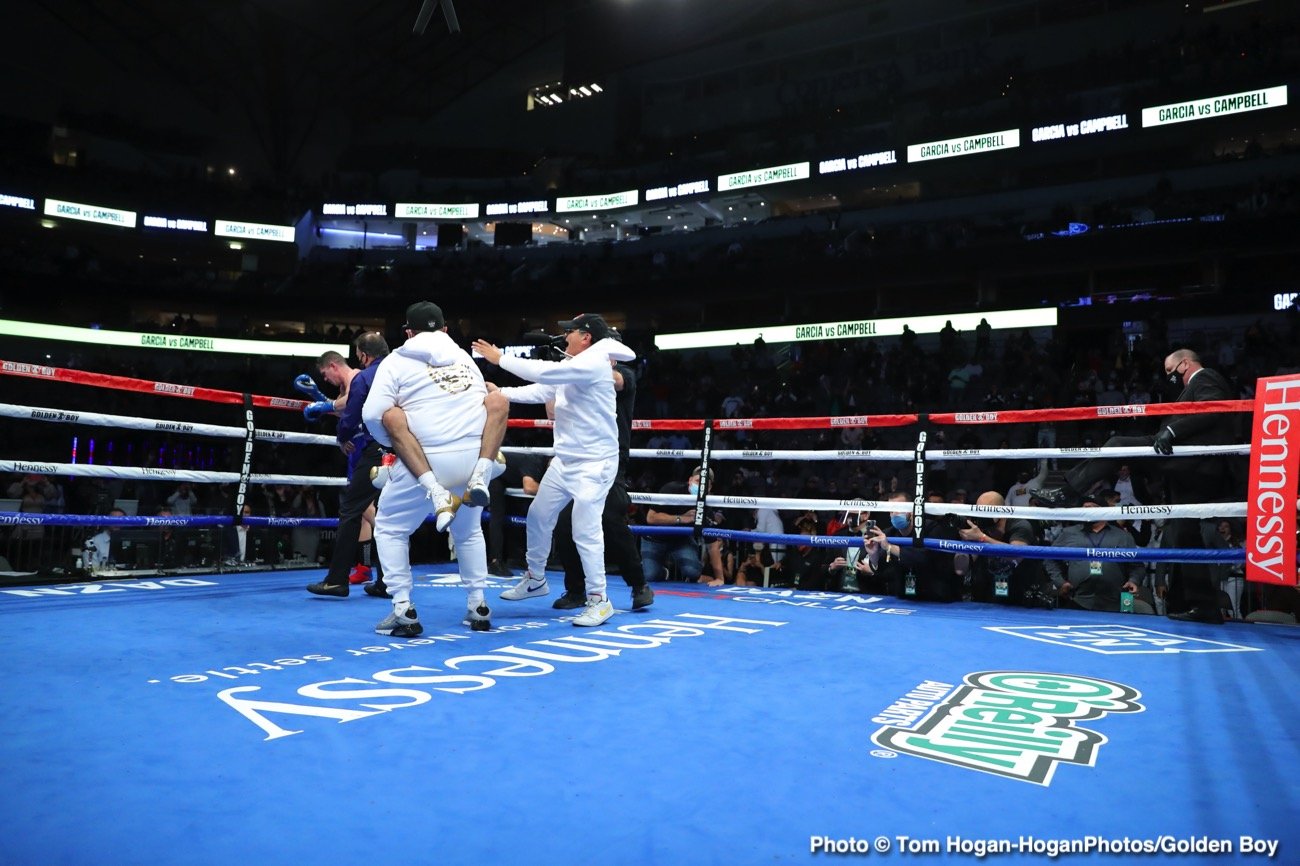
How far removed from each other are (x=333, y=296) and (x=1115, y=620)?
25.9m

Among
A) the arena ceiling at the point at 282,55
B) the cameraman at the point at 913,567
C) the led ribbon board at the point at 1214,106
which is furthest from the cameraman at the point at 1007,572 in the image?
the arena ceiling at the point at 282,55

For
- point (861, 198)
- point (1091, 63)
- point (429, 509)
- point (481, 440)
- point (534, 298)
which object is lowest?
point (429, 509)

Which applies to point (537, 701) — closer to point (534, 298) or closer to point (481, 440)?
point (481, 440)

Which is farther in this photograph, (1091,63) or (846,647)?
(1091,63)

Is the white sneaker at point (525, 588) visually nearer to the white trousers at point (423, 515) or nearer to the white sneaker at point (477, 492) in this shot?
the white trousers at point (423, 515)

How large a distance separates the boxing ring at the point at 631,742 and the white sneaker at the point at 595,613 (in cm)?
9

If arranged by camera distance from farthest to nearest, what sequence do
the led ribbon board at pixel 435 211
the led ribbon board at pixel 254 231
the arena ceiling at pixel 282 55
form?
the led ribbon board at pixel 435 211 < the led ribbon board at pixel 254 231 < the arena ceiling at pixel 282 55

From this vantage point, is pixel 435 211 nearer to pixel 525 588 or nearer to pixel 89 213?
pixel 89 213

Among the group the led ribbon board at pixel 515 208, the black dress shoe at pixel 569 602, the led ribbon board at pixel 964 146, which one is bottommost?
the black dress shoe at pixel 569 602

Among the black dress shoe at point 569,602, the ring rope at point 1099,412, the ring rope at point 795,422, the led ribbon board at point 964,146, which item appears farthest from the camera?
the led ribbon board at point 964,146

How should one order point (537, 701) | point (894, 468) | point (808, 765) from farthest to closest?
1. point (894, 468)
2. point (537, 701)
3. point (808, 765)

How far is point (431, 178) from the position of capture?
3294 cm

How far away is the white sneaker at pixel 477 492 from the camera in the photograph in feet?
11.5

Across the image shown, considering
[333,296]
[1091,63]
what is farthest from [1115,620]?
[333,296]
